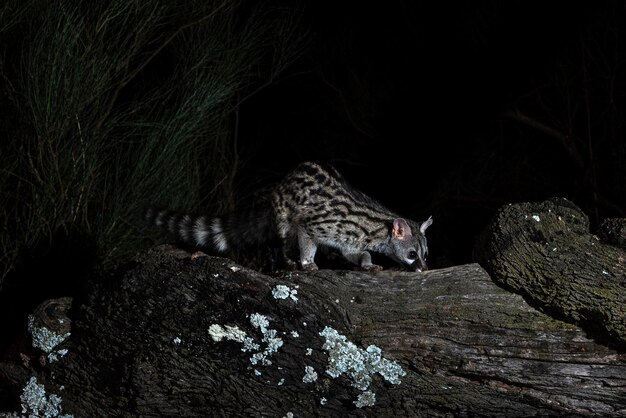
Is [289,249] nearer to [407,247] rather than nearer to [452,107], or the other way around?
[407,247]

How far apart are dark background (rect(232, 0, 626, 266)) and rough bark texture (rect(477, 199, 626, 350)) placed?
4339 millimetres

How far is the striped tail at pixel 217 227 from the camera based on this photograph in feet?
17.3

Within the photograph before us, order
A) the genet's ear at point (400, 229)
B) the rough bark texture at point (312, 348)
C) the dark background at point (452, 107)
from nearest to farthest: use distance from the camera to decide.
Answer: the rough bark texture at point (312, 348) → the genet's ear at point (400, 229) → the dark background at point (452, 107)

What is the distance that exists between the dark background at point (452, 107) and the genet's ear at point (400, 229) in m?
2.44

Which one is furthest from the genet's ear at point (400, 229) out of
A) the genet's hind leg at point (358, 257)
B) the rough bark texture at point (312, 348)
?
the rough bark texture at point (312, 348)

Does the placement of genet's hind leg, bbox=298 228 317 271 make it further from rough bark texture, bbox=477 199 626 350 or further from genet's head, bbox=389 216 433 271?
rough bark texture, bbox=477 199 626 350

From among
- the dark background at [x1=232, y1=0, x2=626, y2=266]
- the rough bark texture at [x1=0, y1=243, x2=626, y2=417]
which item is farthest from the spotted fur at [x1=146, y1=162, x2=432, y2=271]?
the dark background at [x1=232, y1=0, x2=626, y2=266]

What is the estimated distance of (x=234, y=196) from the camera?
7.70 meters

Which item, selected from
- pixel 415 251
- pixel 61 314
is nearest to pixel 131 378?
pixel 61 314

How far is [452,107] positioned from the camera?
A: 8.65 meters

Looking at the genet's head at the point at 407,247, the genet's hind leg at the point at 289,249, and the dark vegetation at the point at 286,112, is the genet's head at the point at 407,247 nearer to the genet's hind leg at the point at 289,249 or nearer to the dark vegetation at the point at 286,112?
the genet's hind leg at the point at 289,249

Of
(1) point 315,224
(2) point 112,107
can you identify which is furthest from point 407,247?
(2) point 112,107

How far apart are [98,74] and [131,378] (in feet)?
9.21

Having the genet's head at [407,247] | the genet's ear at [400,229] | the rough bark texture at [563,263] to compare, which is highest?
the rough bark texture at [563,263]
